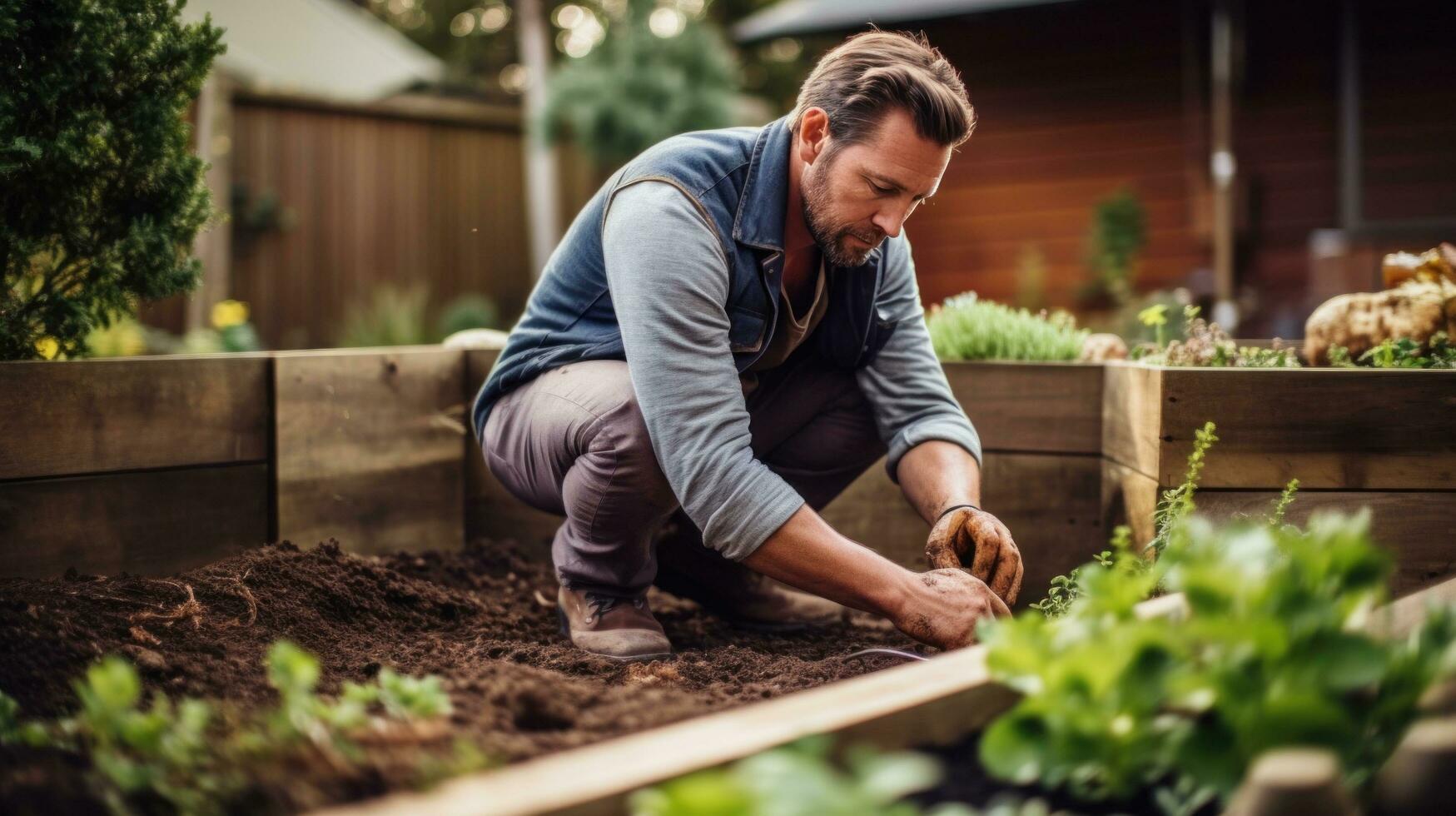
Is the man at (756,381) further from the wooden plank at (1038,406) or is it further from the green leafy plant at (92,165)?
the green leafy plant at (92,165)

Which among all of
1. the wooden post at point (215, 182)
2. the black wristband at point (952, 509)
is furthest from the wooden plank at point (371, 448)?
the wooden post at point (215, 182)

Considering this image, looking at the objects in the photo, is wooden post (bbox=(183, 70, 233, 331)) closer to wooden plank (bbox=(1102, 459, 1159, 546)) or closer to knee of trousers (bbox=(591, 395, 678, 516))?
knee of trousers (bbox=(591, 395, 678, 516))

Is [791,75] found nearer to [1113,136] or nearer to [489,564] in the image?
[1113,136]

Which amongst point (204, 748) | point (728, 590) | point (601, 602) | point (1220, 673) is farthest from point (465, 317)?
point (1220, 673)

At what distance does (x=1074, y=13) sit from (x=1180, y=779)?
23.8ft

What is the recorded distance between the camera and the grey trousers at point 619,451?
2.09 meters

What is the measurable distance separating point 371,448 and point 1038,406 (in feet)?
5.42

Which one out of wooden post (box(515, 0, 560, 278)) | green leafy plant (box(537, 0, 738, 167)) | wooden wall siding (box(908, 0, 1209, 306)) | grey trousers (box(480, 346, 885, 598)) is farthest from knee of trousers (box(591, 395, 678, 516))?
wooden post (box(515, 0, 560, 278))

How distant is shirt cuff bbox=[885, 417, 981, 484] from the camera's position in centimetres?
233

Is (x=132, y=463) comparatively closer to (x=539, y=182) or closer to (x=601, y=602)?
(x=601, y=602)

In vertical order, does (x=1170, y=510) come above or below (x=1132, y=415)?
below

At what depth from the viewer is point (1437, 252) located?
2.70 metres

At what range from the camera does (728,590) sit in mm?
2564

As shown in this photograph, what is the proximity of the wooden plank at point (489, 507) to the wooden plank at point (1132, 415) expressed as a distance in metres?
1.45
